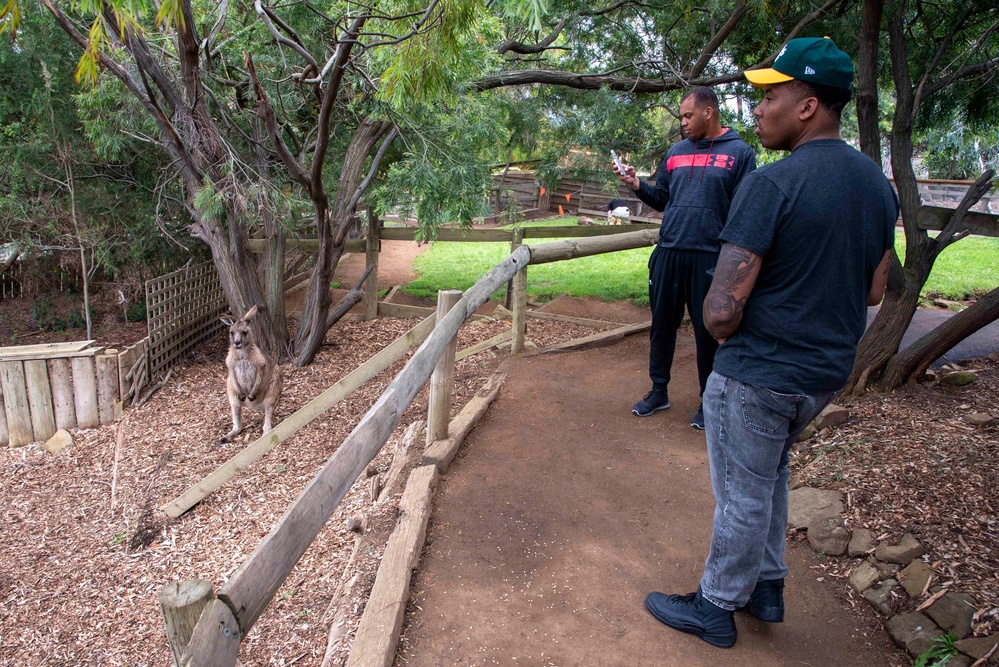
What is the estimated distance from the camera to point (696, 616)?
274cm

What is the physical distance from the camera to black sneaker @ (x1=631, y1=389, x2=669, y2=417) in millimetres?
5098

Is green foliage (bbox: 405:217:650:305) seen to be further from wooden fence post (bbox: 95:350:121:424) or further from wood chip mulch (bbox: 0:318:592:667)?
wooden fence post (bbox: 95:350:121:424)

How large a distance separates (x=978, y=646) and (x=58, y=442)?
7.94 m

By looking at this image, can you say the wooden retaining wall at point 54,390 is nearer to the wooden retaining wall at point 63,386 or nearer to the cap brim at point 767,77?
the wooden retaining wall at point 63,386

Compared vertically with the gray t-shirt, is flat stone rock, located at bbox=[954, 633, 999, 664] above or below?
below

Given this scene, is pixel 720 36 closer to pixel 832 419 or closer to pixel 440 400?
pixel 832 419

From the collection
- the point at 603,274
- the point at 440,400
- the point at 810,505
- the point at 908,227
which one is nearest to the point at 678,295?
the point at 810,505

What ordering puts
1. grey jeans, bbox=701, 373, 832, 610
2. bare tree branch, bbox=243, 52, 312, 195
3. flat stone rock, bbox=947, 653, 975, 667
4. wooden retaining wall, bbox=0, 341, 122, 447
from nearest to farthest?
grey jeans, bbox=701, 373, 832, 610
flat stone rock, bbox=947, 653, 975, 667
bare tree branch, bbox=243, 52, 312, 195
wooden retaining wall, bbox=0, 341, 122, 447

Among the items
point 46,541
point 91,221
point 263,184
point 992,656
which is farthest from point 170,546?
point 91,221

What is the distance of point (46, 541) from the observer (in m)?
5.70

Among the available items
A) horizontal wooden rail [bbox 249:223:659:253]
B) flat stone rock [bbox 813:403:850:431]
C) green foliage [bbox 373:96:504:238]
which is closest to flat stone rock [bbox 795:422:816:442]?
flat stone rock [bbox 813:403:850:431]

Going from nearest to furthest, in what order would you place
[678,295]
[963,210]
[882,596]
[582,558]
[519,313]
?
[882,596]
[582,558]
[678,295]
[963,210]
[519,313]

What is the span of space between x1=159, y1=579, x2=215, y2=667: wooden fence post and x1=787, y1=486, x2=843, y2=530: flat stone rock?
9.30 ft

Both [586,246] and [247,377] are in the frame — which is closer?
[586,246]
